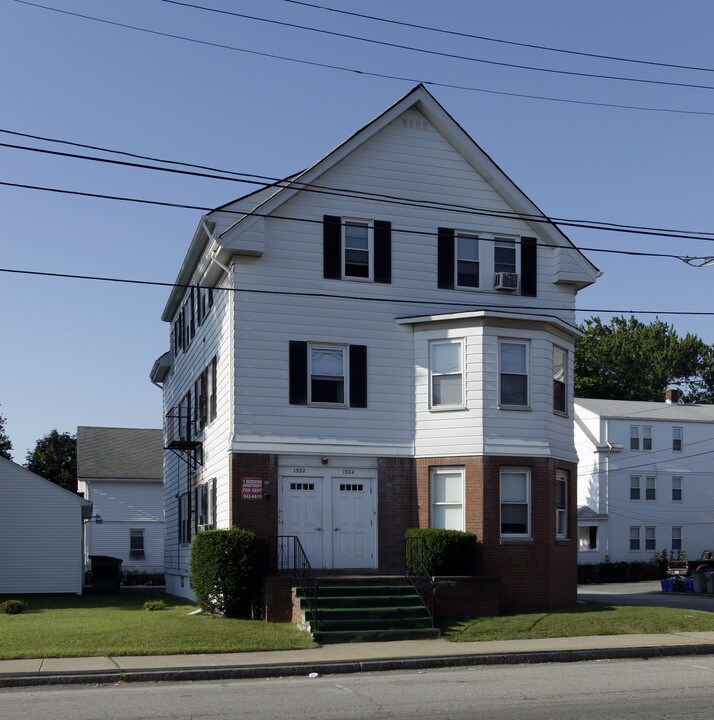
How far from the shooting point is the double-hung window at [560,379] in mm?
25672

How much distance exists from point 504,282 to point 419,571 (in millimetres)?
7678

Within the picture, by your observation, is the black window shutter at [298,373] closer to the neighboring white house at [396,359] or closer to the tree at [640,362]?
the neighboring white house at [396,359]

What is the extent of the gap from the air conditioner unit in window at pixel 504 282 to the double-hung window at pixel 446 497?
482cm

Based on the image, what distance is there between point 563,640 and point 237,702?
828 cm

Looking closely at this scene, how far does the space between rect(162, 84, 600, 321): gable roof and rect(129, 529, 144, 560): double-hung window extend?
2768 cm

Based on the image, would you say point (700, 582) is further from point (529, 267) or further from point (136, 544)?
point (136, 544)

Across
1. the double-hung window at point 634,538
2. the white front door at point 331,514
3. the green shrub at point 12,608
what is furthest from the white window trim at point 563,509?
the double-hung window at point 634,538

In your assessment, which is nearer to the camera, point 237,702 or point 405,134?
point 237,702

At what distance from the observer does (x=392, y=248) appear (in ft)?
83.5

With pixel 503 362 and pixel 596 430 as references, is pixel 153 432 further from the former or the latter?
pixel 503 362

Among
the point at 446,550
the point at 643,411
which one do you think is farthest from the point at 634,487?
the point at 446,550

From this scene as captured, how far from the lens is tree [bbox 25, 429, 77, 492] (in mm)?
74188

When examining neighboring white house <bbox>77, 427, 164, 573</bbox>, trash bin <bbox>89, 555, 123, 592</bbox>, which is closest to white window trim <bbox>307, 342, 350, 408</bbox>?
trash bin <bbox>89, 555, 123, 592</bbox>

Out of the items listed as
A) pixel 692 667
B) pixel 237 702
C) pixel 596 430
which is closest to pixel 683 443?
pixel 596 430
